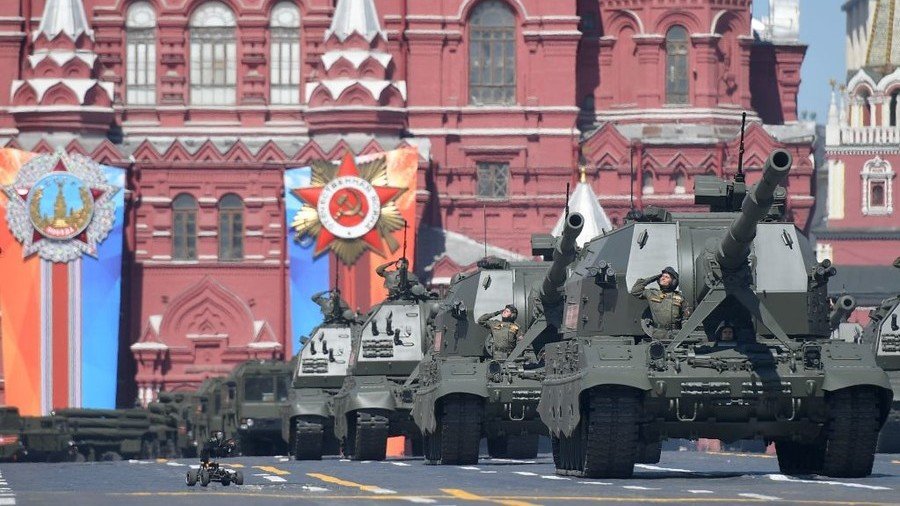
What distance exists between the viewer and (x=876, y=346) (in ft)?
152

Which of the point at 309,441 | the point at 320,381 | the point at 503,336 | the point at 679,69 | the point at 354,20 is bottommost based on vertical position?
the point at 309,441

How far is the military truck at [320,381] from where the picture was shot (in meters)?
48.2

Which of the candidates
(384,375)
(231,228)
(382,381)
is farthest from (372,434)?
(231,228)

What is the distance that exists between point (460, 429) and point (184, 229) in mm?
49737

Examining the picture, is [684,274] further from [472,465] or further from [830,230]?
[830,230]

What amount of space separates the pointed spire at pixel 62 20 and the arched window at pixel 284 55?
644cm

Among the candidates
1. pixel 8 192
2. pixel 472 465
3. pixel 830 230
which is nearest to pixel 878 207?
pixel 830 230

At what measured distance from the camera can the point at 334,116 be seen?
83.9m

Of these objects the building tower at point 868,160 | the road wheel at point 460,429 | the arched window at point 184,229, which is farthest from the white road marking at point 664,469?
the building tower at point 868,160

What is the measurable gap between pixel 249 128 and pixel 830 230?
32.6 meters

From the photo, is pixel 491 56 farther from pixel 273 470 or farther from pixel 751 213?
pixel 751 213

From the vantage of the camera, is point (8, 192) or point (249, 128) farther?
point (249, 128)

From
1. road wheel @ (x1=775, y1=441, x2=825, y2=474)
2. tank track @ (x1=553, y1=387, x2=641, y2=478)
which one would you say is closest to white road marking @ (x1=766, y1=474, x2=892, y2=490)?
road wheel @ (x1=775, y1=441, x2=825, y2=474)

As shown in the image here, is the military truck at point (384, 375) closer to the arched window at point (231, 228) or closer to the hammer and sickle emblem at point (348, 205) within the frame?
the hammer and sickle emblem at point (348, 205)
